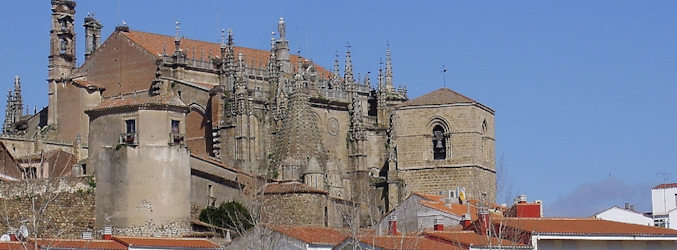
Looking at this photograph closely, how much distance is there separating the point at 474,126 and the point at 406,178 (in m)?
5.00

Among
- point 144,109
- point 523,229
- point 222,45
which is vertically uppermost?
point 222,45

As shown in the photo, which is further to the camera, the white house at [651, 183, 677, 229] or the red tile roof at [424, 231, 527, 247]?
the white house at [651, 183, 677, 229]

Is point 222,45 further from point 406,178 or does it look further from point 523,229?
point 523,229

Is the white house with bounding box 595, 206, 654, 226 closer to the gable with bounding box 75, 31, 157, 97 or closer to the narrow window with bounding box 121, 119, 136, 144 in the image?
the narrow window with bounding box 121, 119, 136, 144

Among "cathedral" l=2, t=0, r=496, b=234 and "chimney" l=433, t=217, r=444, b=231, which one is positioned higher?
"cathedral" l=2, t=0, r=496, b=234

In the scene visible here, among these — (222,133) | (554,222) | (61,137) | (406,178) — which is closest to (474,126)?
(406,178)

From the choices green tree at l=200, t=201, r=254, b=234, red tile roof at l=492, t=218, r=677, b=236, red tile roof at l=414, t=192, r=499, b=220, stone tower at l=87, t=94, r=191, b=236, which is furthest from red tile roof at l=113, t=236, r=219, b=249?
red tile roof at l=414, t=192, r=499, b=220

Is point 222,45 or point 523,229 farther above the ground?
point 222,45

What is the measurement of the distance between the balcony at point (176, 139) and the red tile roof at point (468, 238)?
20.3 m

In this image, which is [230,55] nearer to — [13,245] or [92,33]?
[92,33]

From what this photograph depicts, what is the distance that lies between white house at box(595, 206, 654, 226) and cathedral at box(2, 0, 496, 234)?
8.73m

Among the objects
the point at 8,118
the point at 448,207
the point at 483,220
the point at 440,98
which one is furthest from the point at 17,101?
the point at 483,220

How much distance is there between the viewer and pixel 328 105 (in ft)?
332

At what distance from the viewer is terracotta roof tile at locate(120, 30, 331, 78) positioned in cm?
10000
